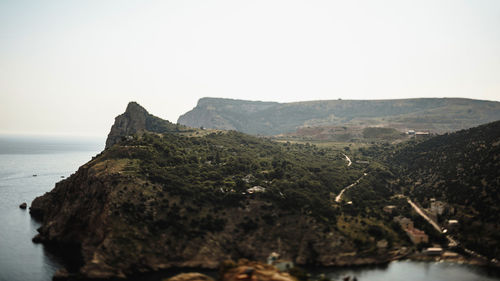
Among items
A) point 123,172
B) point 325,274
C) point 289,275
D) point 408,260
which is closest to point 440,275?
point 408,260

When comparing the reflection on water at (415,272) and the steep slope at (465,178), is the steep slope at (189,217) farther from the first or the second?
the steep slope at (465,178)

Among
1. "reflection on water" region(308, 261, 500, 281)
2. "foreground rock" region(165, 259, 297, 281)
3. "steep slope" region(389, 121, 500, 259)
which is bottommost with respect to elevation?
"reflection on water" region(308, 261, 500, 281)

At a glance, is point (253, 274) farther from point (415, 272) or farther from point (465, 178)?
point (465, 178)

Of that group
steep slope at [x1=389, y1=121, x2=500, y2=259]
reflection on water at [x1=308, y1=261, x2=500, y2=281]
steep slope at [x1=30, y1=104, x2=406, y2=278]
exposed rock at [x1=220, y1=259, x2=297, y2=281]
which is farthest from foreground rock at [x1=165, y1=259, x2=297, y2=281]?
steep slope at [x1=389, y1=121, x2=500, y2=259]

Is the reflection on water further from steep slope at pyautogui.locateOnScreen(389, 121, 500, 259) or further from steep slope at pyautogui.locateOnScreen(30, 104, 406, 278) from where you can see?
steep slope at pyautogui.locateOnScreen(389, 121, 500, 259)

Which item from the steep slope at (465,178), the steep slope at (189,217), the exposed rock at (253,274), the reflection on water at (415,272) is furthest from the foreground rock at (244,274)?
the steep slope at (465,178)

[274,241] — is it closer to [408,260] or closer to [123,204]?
[408,260]
